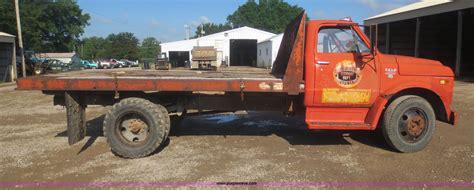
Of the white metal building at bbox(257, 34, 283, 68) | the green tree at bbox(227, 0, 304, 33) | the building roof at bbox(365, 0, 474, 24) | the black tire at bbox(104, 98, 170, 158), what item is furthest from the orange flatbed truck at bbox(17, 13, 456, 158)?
the green tree at bbox(227, 0, 304, 33)

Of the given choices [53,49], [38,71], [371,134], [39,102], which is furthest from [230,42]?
[371,134]

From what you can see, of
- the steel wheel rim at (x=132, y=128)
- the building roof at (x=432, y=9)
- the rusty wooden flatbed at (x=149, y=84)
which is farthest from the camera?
the building roof at (x=432, y=9)

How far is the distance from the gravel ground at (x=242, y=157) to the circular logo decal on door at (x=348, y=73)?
3.81 feet

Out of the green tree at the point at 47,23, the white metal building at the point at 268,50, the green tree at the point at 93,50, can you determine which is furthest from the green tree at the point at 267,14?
the white metal building at the point at 268,50

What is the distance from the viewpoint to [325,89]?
6660 mm

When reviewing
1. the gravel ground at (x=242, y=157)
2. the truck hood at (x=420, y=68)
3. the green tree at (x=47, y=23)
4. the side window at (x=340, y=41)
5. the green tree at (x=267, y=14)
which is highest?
the green tree at (x=267, y=14)

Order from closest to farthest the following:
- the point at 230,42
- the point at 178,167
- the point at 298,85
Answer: the point at 178,167 < the point at 298,85 < the point at 230,42

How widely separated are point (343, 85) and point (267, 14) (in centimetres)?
12411

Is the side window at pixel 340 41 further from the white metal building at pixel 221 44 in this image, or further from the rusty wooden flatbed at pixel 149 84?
the white metal building at pixel 221 44

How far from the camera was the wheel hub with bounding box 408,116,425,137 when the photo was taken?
6.75 m

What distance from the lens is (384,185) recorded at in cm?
536

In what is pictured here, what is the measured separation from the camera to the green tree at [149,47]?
435 ft

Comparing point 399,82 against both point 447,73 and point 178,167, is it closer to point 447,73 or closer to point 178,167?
point 447,73

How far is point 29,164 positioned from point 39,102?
344 inches
